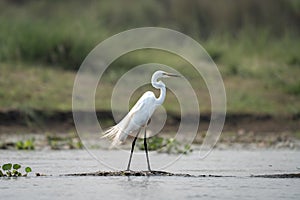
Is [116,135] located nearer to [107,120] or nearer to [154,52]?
[107,120]

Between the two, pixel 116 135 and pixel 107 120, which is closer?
pixel 116 135

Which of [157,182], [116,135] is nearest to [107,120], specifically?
[116,135]

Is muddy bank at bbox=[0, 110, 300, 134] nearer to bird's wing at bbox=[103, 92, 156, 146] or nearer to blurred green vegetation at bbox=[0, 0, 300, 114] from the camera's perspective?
blurred green vegetation at bbox=[0, 0, 300, 114]

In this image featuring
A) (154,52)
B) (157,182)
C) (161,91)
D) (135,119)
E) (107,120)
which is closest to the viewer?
(157,182)

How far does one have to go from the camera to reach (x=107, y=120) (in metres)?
14.9

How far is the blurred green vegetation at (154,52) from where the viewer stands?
15.9 metres

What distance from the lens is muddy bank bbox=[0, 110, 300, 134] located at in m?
14.4

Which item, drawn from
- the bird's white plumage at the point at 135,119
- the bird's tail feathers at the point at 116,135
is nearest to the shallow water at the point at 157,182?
the bird's tail feathers at the point at 116,135

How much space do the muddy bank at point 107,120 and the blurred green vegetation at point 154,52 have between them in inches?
6.6

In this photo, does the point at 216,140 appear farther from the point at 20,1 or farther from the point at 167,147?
the point at 20,1

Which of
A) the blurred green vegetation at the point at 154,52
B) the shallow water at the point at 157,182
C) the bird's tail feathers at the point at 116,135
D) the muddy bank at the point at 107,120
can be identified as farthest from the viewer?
the blurred green vegetation at the point at 154,52

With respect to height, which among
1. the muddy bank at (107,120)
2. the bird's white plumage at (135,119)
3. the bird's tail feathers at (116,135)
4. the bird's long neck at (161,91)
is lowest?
the bird's tail feathers at (116,135)

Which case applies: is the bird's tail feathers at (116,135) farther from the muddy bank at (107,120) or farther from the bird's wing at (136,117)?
the muddy bank at (107,120)

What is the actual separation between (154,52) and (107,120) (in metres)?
3.55
